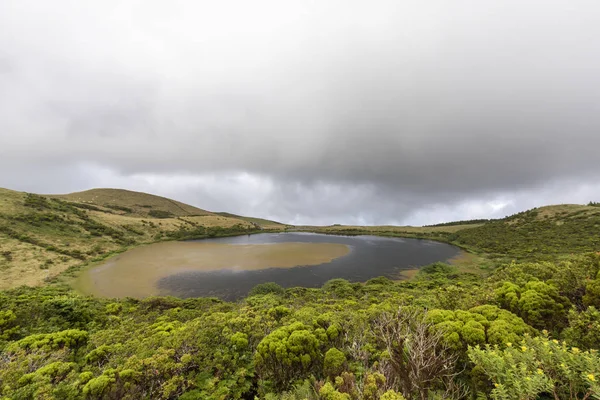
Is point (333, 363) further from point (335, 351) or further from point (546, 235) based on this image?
point (546, 235)

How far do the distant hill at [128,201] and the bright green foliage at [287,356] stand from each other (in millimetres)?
171657

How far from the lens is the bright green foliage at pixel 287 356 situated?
328 inches

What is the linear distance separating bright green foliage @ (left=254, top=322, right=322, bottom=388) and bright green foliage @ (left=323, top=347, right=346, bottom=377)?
2.27 ft

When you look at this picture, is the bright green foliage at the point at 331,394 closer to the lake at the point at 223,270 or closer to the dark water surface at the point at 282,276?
the dark water surface at the point at 282,276

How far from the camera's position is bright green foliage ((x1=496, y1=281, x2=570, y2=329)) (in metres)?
9.17

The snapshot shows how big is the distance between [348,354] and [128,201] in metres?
208

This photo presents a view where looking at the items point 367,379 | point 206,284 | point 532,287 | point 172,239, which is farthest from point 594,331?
point 172,239

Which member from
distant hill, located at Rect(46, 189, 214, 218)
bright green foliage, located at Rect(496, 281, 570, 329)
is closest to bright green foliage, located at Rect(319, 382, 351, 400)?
bright green foliage, located at Rect(496, 281, 570, 329)

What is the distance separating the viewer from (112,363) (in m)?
8.13

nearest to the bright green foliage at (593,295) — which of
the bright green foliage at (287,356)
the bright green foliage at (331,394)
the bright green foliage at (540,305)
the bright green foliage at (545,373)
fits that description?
the bright green foliage at (540,305)

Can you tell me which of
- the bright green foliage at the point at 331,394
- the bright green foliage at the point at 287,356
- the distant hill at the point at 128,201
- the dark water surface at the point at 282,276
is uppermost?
the distant hill at the point at 128,201

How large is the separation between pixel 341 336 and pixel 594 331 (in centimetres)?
807

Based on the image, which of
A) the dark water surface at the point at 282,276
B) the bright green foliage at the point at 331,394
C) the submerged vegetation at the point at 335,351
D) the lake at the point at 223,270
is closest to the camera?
the bright green foliage at the point at 331,394

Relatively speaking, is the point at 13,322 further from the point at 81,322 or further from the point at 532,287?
the point at 532,287
